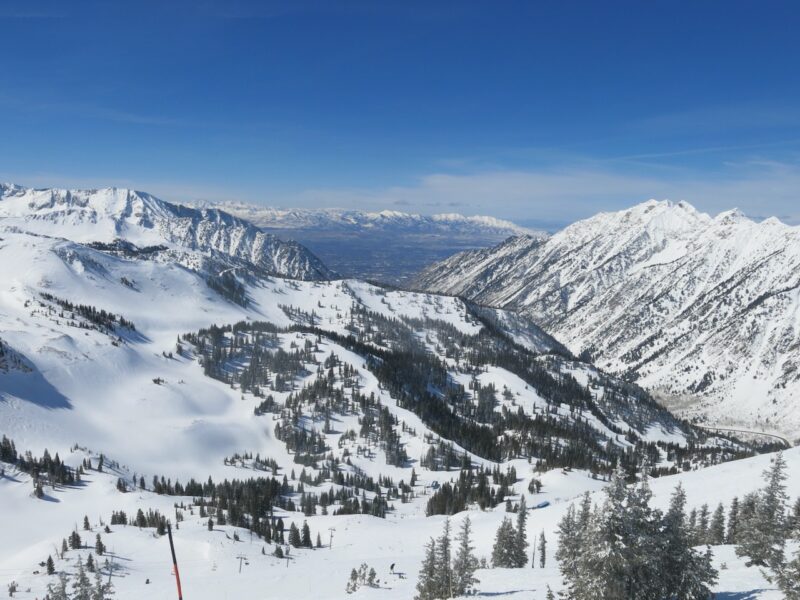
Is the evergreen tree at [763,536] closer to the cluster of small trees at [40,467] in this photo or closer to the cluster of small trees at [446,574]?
the cluster of small trees at [446,574]

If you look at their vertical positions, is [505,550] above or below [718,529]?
below

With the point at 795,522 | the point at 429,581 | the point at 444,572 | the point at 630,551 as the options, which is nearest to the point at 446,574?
the point at 444,572

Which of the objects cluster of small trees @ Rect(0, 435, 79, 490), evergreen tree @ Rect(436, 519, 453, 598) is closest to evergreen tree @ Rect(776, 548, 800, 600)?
evergreen tree @ Rect(436, 519, 453, 598)

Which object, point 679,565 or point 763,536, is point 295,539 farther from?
point 679,565

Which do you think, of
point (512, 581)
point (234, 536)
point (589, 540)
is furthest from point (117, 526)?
point (589, 540)

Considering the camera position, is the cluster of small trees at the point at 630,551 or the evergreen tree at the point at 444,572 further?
the evergreen tree at the point at 444,572

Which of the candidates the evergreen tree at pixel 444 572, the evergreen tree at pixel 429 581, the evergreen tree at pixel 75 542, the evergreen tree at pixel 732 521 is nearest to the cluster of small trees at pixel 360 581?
the evergreen tree at pixel 429 581

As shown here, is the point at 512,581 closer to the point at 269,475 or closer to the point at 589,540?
the point at 589,540

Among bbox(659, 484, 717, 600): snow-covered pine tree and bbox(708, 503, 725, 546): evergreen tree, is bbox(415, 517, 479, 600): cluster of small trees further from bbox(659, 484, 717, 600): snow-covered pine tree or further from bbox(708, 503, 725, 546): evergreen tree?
bbox(708, 503, 725, 546): evergreen tree
